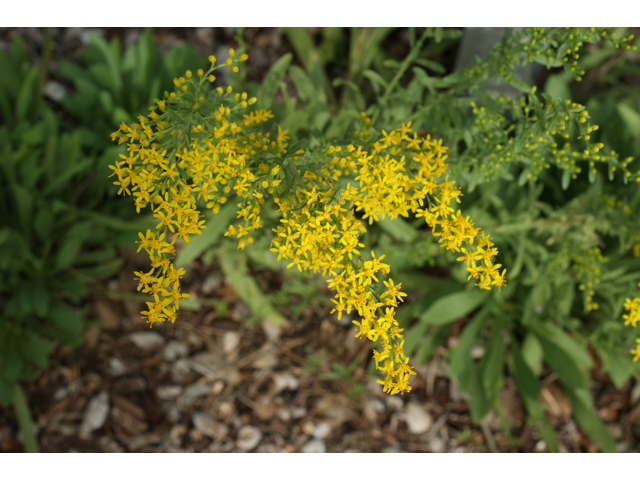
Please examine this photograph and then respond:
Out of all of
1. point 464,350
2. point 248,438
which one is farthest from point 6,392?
point 464,350

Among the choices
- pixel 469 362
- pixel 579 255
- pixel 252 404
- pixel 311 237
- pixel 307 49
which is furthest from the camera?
pixel 307 49

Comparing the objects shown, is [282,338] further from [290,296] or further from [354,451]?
[354,451]

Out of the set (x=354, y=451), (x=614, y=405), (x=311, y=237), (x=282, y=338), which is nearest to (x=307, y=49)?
(x=282, y=338)

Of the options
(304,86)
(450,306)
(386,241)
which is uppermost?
(304,86)

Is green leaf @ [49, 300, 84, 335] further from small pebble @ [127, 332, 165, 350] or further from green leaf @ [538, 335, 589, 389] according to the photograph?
green leaf @ [538, 335, 589, 389]

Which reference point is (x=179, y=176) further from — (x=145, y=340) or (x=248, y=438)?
(x=248, y=438)

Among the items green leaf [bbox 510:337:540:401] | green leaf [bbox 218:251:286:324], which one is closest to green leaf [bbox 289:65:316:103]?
green leaf [bbox 218:251:286:324]
